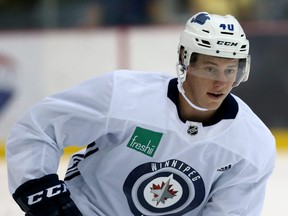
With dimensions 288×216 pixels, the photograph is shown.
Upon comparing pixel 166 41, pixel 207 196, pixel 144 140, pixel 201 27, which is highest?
pixel 201 27

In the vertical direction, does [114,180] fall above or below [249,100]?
above

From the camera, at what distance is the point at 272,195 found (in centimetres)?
430

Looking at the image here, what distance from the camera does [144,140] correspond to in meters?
2.70

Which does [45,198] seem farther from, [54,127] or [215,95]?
[215,95]

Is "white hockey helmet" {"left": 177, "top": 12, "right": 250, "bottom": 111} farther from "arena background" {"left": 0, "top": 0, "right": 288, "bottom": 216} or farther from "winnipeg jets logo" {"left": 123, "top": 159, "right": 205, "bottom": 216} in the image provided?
"arena background" {"left": 0, "top": 0, "right": 288, "bottom": 216}

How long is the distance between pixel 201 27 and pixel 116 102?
A: 1.14 ft

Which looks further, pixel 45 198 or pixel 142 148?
pixel 142 148

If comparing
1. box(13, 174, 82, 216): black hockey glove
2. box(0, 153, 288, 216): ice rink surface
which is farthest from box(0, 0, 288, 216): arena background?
box(13, 174, 82, 216): black hockey glove

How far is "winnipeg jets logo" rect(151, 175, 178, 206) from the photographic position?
275cm

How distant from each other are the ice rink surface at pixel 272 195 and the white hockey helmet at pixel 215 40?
54.1 inches

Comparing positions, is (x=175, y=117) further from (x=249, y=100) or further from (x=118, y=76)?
(x=249, y=100)

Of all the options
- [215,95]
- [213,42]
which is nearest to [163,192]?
[215,95]

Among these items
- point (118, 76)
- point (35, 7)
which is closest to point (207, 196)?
point (118, 76)

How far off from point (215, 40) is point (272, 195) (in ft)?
6.01
